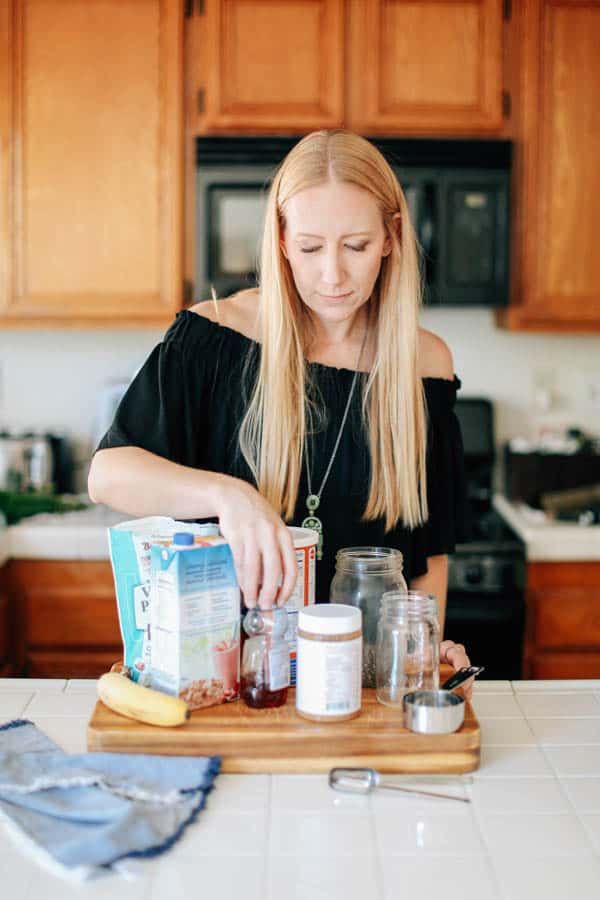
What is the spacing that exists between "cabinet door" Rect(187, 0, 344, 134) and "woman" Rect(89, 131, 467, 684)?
141 cm

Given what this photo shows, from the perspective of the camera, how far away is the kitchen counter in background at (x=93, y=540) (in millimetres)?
2799

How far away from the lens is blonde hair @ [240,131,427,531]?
62.0 inches

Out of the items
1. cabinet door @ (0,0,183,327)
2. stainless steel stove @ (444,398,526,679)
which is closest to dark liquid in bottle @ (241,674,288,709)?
stainless steel stove @ (444,398,526,679)

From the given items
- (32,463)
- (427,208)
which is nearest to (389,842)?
(427,208)

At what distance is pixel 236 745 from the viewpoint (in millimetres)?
1222

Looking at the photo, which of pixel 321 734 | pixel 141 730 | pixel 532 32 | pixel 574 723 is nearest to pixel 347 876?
pixel 321 734

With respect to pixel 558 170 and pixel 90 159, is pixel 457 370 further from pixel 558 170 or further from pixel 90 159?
pixel 90 159

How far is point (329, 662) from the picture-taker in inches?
47.7

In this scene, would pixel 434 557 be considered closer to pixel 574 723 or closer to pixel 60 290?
pixel 574 723

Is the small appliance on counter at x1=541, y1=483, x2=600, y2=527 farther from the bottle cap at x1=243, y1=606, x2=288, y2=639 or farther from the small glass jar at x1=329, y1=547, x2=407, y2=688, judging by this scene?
the bottle cap at x1=243, y1=606, x2=288, y2=639

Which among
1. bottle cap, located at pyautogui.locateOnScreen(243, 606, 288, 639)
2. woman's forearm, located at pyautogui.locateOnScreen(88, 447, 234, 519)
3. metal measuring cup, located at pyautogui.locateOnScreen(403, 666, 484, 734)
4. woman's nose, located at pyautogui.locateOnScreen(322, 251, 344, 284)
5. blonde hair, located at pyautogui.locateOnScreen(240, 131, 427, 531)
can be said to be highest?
woman's nose, located at pyautogui.locateOnScreen(322, 251, 344, 284)

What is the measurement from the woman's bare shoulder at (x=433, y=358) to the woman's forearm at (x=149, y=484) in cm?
49

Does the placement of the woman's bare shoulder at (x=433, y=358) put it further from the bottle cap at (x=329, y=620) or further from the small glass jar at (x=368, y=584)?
the bottle cap at (x=329, y=620)

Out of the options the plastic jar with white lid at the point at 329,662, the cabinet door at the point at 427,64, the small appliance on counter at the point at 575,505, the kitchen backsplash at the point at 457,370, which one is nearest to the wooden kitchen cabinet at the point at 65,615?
the kitchen backsplash at the point at 457,370
